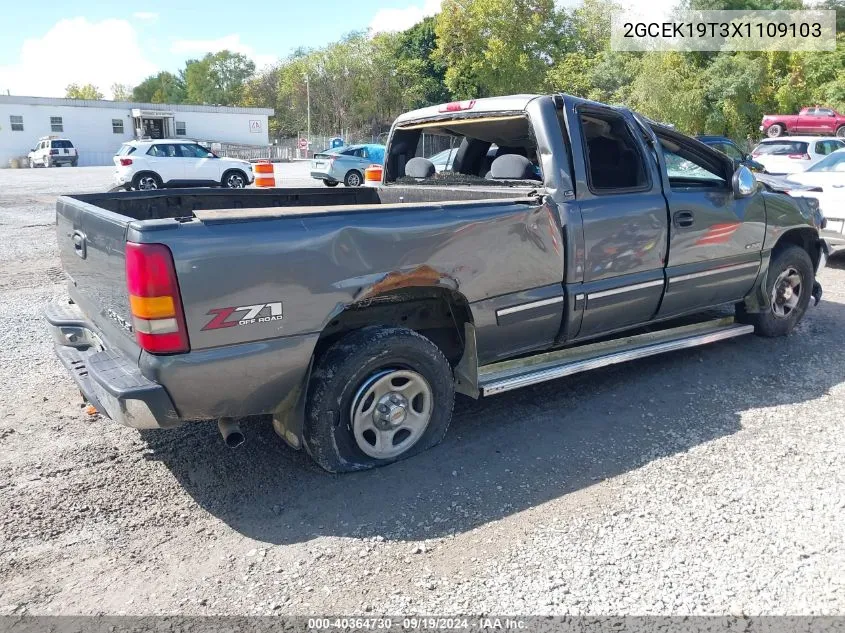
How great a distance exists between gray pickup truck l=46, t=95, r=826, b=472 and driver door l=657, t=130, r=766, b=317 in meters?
0.02

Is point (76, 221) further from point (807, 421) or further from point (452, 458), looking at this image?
point (807, 421)

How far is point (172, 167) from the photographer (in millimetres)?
20688

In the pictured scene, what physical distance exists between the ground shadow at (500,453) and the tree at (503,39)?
39872mm

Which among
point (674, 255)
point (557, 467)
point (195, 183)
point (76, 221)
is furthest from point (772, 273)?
point (195, 183)

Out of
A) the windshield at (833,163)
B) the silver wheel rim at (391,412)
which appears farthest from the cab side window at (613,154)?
the windshield at (833,163)

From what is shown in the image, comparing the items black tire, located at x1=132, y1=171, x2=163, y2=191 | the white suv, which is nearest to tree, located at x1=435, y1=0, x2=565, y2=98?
the white suv

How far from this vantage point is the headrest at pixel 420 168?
532cm

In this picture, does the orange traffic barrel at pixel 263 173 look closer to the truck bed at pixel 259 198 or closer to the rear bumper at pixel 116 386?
the truck bed at pixel 259 198

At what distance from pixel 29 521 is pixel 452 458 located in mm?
2106

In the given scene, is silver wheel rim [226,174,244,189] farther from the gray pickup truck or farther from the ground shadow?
the ground shadow

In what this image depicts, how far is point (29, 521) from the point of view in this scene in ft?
10.3

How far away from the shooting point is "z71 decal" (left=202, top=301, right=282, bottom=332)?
292cm

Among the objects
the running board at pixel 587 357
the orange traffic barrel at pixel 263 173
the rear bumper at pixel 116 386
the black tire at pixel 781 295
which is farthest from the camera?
the orange traffic barrel at pixel 263 173

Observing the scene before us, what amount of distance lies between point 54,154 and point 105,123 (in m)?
7.72
